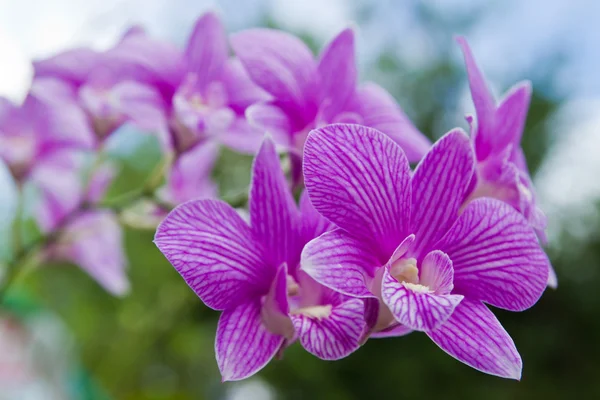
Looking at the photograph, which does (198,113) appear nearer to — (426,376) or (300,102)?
(300,102)

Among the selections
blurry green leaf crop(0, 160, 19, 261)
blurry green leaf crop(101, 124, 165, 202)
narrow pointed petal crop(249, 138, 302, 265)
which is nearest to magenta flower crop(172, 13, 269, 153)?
narrow pointed petal crop(249, 138, 302, 265)

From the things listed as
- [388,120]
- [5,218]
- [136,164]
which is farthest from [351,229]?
[136,164]

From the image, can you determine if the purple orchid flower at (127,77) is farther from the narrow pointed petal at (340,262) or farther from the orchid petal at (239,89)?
the narrow pointed petal at (340,262)

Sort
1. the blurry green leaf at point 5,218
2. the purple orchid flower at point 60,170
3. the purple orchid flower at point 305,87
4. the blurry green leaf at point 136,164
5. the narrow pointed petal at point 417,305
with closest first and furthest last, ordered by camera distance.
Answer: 1. the narrow pointed petal at point 417,305
2. the purple orchid flower at point 305,87
3. the purple orchid flower at point 60,170
4. the blurry green leaf at point 5,218
5. the blurry green leaf at point 136,164

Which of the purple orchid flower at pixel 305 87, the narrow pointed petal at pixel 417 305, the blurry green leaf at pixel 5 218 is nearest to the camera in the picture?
the narrow pointed petal at pixel 417 305

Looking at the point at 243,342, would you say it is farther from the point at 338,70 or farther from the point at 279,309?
the point at 338,70

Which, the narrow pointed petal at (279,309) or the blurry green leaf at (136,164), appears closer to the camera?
the narrow pointed petal at (279,309)

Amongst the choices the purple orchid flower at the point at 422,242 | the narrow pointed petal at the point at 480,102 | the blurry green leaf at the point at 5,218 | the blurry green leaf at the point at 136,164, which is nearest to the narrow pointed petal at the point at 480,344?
the purple orchid flower at the point at 422,242

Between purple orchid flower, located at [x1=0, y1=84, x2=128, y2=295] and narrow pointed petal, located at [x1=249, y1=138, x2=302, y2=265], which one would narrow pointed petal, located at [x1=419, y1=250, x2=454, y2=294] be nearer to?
narrow pointed petal, located at [x1=249, y1=138, x2=302, y2=265]
